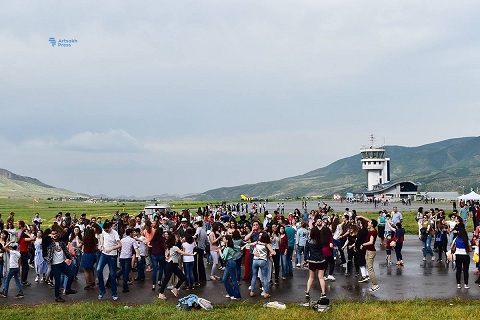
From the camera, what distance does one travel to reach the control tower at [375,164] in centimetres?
14875

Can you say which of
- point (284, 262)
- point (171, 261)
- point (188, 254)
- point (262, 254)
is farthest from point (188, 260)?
point (284, 262)

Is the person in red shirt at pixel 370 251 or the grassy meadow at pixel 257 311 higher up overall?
the person in red shirt at pixel 370 251

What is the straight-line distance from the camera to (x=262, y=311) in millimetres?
11289

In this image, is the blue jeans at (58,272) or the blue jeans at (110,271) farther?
the blue jeans at (110,271)

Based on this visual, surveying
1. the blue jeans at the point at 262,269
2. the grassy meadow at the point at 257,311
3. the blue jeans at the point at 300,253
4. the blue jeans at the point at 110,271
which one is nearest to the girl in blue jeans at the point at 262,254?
the blue jeans at the point at 262,269

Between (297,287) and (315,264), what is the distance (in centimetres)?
267

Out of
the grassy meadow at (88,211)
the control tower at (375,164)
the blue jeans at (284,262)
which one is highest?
the control tower at (375,164)

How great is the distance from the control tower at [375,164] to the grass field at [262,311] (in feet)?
462

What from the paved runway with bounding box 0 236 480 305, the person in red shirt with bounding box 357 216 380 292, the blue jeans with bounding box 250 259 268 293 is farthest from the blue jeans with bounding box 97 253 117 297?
the person in red shirt with bounding box 357 216 380 292

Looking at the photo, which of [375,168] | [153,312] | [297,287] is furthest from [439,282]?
[375,168]

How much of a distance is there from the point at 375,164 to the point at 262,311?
144879 millimetres

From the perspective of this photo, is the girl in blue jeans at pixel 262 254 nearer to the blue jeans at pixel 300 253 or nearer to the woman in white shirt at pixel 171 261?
the woman in white shirt at pixel 171 261

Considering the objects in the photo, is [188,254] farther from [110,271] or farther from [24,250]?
[24,250]

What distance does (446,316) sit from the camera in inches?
414
